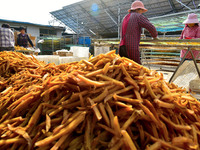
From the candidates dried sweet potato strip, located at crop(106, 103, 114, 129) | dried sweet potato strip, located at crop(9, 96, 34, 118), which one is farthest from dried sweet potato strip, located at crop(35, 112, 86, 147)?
dried sweet potato strip, located at crop(9, 96, 34, 118)

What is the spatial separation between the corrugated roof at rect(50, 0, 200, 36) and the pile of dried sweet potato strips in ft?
22.0

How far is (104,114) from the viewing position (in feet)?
2.43

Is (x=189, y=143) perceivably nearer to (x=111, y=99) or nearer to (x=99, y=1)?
(x=111, y=99)

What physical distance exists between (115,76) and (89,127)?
0.33 m

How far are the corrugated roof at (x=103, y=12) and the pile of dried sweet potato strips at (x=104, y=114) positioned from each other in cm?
670

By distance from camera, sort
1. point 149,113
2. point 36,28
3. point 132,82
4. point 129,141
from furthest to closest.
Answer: point 36,28 → point 132,82 → point 149,113 → point 129,141

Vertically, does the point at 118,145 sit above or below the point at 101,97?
below

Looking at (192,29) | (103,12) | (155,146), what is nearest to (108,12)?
(103,12)

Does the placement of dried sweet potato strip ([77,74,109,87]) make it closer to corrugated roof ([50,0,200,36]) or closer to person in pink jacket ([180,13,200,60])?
person in pink jacket ([180,13,200,60])

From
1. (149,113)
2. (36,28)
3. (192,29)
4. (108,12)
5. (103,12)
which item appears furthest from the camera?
(36,28)

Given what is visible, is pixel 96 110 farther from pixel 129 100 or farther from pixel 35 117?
pixel 35 117

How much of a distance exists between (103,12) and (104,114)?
48.0 ft

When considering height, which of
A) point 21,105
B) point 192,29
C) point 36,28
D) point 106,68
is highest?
point 36,28

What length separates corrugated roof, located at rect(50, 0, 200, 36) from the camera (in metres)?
10.5
